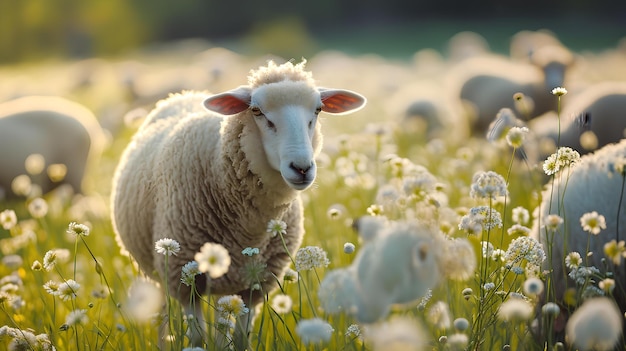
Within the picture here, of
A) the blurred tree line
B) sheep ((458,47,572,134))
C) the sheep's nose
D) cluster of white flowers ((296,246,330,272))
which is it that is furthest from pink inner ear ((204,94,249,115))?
the blurred tree line

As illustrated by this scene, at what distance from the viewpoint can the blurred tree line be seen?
4038 centimetres

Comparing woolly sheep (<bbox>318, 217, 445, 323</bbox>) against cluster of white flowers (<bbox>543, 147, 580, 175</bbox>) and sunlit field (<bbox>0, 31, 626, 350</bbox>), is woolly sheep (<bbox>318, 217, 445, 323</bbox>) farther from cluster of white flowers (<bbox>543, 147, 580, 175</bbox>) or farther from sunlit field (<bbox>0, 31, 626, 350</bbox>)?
cluster of white flowers (<bbox>543, 147, 580, 175</bbox>)

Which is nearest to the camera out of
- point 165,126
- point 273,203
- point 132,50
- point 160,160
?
point 273,203

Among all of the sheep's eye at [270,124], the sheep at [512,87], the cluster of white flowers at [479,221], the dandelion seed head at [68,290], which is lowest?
the dandelion seed head at [68,290]

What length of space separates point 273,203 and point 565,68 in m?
6.59

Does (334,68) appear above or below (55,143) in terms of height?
above

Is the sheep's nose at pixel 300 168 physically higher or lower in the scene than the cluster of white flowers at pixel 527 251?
higher

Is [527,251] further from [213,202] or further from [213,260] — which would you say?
[213,202]

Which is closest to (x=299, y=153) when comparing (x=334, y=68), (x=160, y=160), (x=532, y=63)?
(x=160, y=160)

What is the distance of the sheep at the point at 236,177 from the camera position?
297 centimetres

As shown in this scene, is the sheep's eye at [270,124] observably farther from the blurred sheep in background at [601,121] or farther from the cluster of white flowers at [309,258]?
the blurred sheep in background at [601,121]

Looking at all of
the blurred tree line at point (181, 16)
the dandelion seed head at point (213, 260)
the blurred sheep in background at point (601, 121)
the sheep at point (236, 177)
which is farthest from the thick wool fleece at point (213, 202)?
the blurred tree line at point (181, 16)

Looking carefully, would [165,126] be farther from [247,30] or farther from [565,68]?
[247,30]

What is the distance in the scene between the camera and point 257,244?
3252mm
